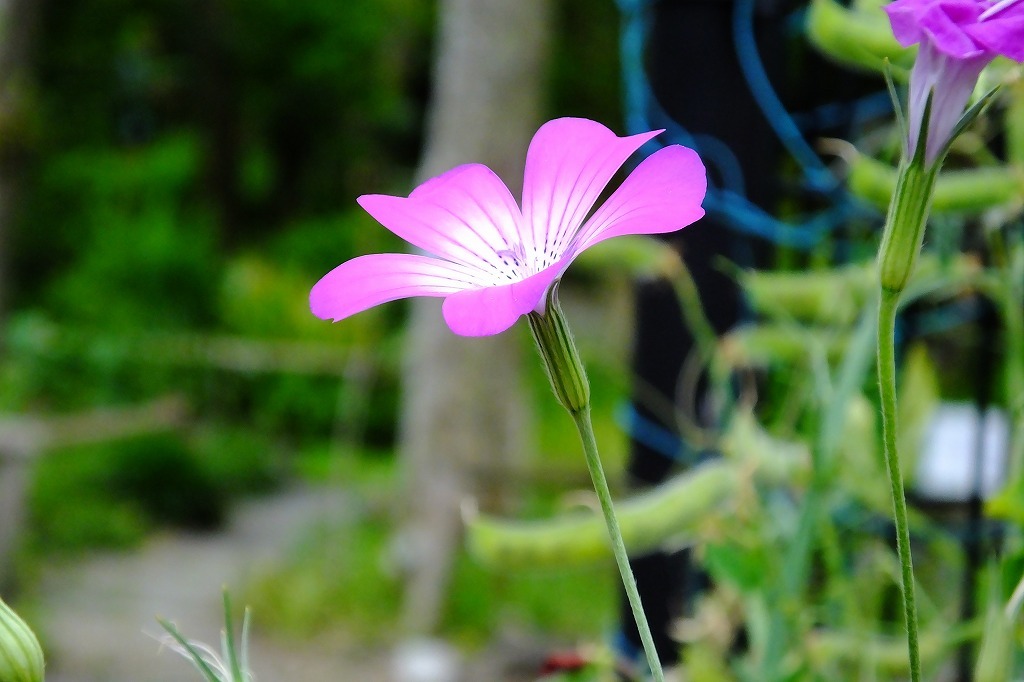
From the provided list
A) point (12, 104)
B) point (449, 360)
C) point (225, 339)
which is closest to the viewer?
point (449, 360)

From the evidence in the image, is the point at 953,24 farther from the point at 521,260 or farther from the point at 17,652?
the point at 17,652

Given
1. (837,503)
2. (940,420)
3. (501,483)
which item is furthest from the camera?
(501,483)

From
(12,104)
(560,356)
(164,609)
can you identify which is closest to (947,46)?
(560,356)

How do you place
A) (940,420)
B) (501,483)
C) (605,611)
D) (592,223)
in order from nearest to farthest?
1. (592,223)
2. (940,420)
3. (501,483)
4. (605,611)

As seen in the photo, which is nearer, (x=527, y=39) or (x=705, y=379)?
(x=705, y=379)

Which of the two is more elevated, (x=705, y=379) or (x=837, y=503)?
(x=705, y=379)

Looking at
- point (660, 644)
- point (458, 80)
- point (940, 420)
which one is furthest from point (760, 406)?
point (458, 80)

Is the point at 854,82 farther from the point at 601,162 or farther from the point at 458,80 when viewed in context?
the point at 458,80
